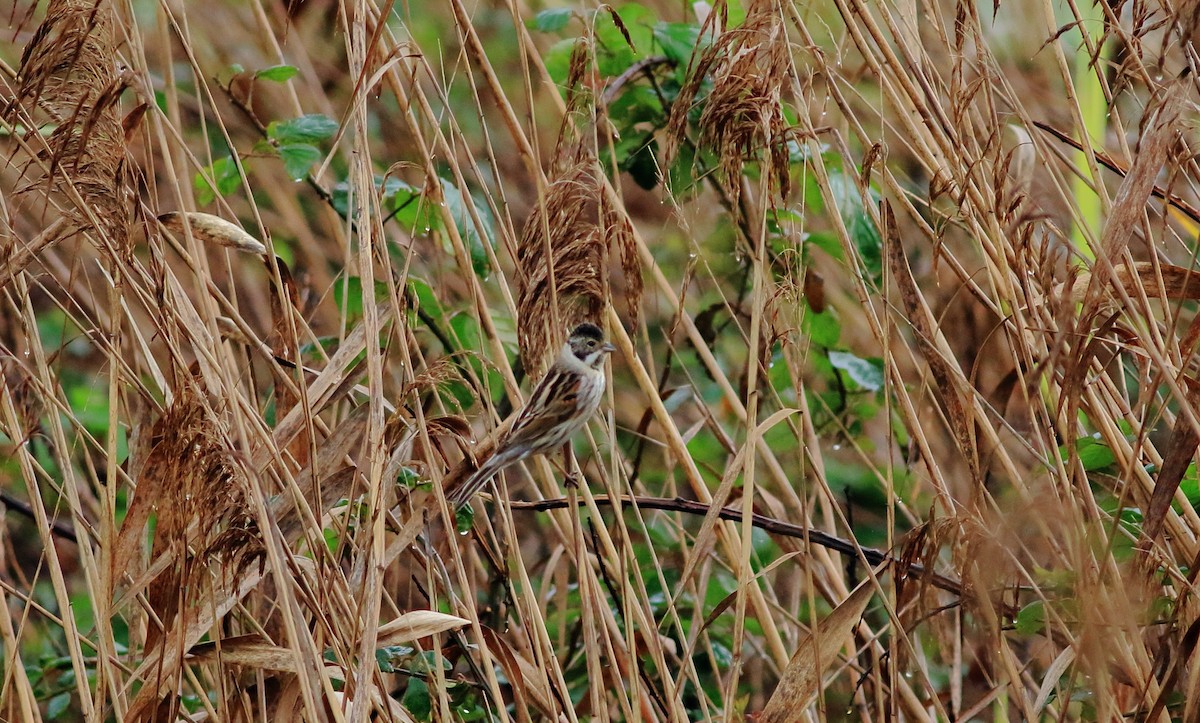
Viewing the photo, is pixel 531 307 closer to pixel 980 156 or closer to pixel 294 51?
pixel 980 156

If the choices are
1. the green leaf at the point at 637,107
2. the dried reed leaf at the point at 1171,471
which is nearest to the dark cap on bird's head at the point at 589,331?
the green leaf at the point at 637,107

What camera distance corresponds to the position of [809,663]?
218 centimetres

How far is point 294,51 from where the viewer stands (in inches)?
166

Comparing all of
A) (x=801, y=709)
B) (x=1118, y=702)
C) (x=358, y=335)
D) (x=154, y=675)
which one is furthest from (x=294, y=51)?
(x=1118, y=702)

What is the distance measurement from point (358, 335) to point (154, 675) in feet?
2.46

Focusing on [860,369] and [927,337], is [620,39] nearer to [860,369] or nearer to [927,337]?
[860,369]

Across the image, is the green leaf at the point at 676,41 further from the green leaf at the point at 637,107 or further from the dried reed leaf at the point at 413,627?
the dried reed leaf at the point at 413,627

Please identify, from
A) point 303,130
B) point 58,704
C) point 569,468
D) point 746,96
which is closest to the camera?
point 746,96

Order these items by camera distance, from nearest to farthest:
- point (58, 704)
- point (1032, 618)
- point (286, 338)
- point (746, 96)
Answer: point (746, 96) → point (1032, 618) → point (286, 338) → point (58, 704)

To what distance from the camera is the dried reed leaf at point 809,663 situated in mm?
2156

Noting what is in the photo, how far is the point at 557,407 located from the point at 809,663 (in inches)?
28.6

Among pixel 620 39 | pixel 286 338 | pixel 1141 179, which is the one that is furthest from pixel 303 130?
pixel 1141 179

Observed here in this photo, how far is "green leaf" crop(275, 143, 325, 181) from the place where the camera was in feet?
8.55

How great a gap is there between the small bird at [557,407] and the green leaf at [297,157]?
2.39 feet
